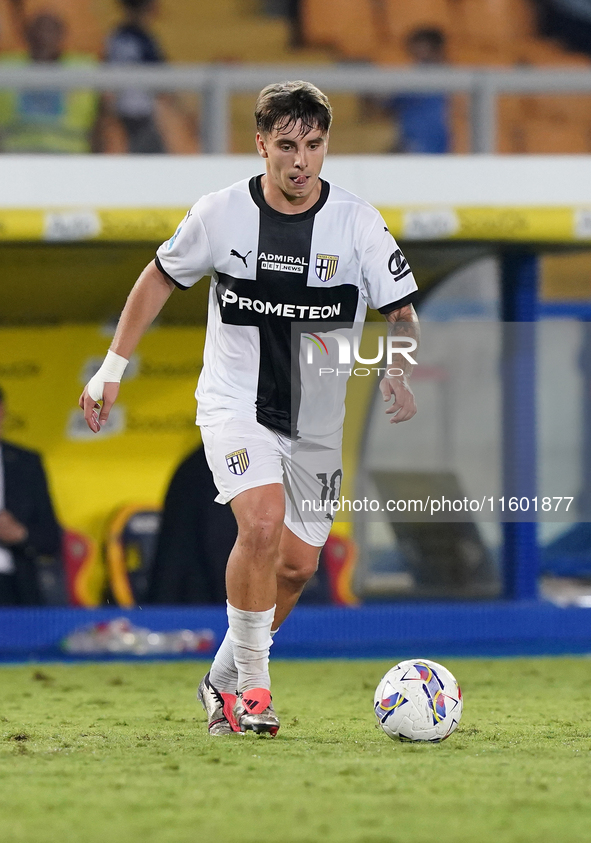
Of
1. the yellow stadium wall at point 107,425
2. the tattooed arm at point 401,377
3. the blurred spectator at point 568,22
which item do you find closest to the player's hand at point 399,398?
the tattooed arm at point 401,377

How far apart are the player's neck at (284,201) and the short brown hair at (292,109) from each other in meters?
0.23

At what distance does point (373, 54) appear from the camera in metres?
11.8

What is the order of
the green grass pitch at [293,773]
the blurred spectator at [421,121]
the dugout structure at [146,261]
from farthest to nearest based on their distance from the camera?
the blurred spectator at [421,121]
the dugout structure at [146,261]
the green grass pitch at [293,773]

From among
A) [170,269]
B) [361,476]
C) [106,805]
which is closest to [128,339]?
[170,269]

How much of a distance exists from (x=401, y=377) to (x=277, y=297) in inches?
18.6

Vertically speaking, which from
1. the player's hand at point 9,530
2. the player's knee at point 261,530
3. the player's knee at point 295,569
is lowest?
the player's hand at point 9,530

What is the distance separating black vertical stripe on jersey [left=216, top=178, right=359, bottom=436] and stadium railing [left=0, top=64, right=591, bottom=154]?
11.1ft

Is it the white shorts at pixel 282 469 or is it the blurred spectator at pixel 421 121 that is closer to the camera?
the white shorts at pixel 282 469

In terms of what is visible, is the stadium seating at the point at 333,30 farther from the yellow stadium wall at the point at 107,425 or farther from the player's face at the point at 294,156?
the player's face at the point at 294,156

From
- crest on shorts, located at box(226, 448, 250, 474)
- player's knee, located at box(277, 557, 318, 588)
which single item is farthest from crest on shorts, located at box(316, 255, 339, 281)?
player's knee, located at box(277, 557, 318, 588)

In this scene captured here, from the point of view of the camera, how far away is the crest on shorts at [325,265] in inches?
175

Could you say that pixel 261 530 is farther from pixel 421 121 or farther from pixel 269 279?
pixel 421 121

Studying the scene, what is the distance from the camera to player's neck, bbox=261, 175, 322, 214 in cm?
446

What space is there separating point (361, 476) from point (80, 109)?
120 inches
